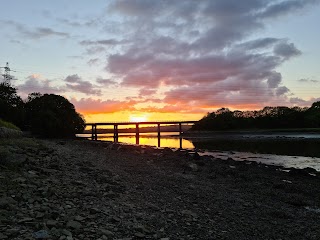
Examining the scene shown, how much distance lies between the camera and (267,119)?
165 meters

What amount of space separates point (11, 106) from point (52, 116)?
5.73 meters

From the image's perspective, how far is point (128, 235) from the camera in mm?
8766

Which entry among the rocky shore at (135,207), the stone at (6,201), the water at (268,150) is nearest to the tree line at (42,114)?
the water at (268,150)

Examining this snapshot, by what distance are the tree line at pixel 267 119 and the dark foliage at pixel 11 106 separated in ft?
388

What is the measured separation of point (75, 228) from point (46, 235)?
886 millimetres

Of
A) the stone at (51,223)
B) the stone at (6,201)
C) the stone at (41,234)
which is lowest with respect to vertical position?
the stone at (41,234)

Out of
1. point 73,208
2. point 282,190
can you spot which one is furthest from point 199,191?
point 73,208

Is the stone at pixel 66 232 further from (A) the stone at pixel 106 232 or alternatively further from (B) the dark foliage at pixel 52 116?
(B) the dark foliage at pixel 52 116

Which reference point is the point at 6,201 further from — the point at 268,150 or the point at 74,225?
the point at 268,150

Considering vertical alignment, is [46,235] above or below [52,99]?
below

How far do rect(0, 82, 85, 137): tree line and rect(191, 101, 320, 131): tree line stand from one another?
371ft

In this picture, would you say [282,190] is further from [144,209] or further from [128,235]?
[128,235]

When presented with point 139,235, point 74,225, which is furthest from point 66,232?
point 139,235

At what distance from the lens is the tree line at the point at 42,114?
46125 mm
